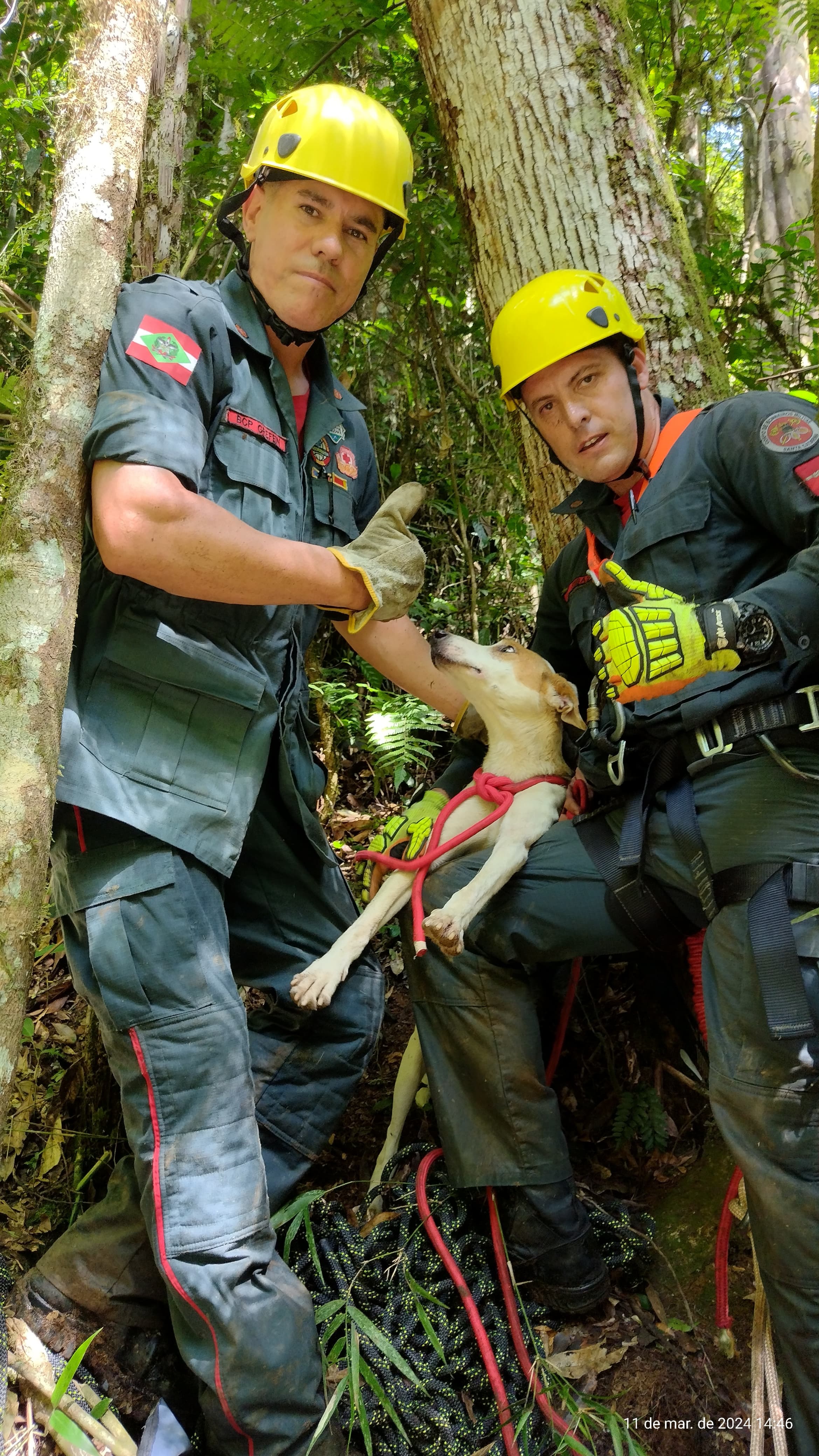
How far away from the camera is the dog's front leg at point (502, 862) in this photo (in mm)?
3383

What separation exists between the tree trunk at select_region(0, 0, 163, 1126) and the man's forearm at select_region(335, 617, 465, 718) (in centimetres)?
151

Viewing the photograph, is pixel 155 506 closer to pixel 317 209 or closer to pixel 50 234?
pixel 50 234

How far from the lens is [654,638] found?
9.14ft

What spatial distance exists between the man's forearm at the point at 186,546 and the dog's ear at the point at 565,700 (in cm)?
116

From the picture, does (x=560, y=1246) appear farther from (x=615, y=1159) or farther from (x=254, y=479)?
(x=254, y=479)

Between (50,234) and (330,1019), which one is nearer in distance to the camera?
(50,234)

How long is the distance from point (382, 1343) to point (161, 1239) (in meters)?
0.98

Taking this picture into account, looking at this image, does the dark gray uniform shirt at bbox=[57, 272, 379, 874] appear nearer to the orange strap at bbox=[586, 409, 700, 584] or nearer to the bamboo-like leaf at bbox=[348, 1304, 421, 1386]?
the orange strap at bbox=[586, 409, 700, 584]

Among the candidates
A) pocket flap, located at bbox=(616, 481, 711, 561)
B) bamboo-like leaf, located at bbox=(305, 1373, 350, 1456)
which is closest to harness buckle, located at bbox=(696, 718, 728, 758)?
pocket flap, located at bbox=(616, 481, 711, 561)

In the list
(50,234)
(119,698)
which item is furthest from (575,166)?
(119,698)

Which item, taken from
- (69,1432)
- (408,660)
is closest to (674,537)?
(408,660)

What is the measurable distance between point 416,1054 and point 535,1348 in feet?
3.81

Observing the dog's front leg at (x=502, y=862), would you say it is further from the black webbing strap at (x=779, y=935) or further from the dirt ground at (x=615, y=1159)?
the black webbing strap at (x=779, y=935)

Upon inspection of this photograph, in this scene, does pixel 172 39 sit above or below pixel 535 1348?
above
